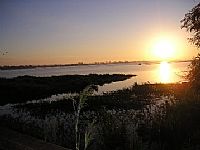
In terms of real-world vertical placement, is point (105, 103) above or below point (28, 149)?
below

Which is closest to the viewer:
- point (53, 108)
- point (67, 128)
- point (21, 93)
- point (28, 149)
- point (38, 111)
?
point (28, 149)

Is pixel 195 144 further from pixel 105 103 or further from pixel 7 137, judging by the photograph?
pixel 105 103

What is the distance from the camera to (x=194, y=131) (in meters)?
10.1

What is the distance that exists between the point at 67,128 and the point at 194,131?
6069 mm

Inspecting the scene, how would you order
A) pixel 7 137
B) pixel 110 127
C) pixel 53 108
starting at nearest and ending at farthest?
pixel 7 137, pixel 110 127, pixel 53 108

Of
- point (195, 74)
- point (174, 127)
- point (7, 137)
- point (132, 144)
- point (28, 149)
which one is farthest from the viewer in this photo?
point (195, 74)

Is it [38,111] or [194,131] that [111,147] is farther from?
[38,111]

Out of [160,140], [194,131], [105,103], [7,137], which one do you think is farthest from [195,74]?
[7,137]

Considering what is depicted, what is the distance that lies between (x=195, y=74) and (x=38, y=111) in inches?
497

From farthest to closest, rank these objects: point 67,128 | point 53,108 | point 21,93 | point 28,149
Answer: point 21,93 → point 53,108 → point 67,128 → point 28,149

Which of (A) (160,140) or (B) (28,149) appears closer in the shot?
(B) (28,149)

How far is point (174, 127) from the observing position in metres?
10.2

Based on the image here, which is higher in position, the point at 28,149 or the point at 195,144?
the point at 28,149

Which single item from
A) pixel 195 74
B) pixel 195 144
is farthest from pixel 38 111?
pixel 195 144
